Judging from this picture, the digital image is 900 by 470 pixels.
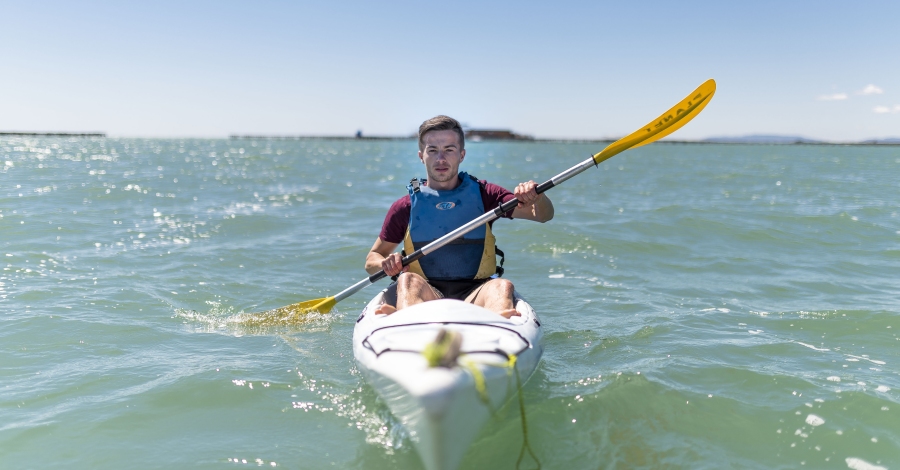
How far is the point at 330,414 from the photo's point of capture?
350 centimetres

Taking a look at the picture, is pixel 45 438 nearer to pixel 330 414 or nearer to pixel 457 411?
pixel 330 414

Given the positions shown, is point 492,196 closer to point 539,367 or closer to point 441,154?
point 441,154

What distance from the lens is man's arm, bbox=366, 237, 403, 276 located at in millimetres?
4164

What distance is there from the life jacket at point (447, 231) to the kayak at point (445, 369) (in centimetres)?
100

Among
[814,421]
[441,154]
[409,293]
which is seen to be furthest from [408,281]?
[814,421]

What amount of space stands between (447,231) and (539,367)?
46.7 inches

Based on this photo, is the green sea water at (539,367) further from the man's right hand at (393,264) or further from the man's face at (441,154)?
the man's face at (441,154)

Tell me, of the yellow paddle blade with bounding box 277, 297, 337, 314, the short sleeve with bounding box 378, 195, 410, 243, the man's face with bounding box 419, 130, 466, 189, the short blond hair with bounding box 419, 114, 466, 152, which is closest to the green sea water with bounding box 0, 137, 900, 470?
the yellow paddle blade with bounding box 277, 297, 337, 314

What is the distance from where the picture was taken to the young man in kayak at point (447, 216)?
433 centimetres

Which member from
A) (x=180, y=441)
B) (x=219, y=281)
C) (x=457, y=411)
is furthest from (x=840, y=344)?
(x=219, y=281)

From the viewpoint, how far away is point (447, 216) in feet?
14.9

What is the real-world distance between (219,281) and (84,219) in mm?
4890

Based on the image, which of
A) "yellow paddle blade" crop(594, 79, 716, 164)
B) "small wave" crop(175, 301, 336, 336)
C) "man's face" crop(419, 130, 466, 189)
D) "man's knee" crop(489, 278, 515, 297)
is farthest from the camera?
"small wave" crop(175, 301, 336, 336)

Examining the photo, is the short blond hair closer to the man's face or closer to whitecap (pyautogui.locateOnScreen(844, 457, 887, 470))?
the man's face
